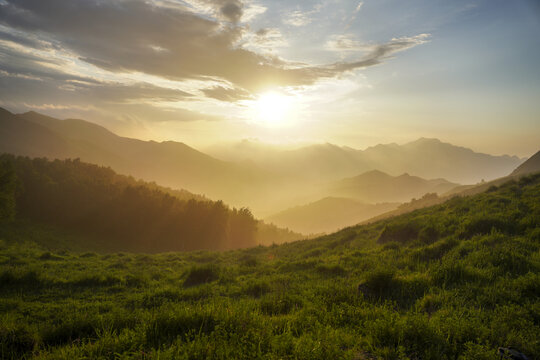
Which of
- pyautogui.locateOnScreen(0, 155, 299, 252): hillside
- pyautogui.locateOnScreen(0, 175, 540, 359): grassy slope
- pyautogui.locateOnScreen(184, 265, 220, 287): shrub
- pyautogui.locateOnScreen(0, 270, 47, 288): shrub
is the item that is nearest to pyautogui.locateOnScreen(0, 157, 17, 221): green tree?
pyautogui.locateOnScreen(0, 155, 299, 252): hillside

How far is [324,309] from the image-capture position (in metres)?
6.11

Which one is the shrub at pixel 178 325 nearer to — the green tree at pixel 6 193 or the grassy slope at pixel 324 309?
the grassy slope at pixel 324 309

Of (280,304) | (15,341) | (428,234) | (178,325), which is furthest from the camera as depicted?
(428,234)

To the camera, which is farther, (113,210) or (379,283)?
(113,210)

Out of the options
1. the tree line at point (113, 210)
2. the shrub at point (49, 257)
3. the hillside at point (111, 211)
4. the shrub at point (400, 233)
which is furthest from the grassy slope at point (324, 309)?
the tree line at point (113, 210)

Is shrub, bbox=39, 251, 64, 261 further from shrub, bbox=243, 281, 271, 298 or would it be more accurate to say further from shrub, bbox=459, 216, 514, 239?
shrub, bbox=459, 216, 514, 239

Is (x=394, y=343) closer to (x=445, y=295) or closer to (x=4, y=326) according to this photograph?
(x=445, y=295)

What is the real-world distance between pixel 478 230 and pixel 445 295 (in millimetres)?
7845

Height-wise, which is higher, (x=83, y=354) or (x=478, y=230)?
(x=478, y=230)

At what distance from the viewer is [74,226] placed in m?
51.1

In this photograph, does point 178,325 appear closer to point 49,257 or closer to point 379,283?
point 379,283

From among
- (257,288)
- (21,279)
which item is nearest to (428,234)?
(257,288)

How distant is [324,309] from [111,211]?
6330cm

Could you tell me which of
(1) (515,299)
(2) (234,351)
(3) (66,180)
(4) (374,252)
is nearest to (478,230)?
(4) (374,252)
